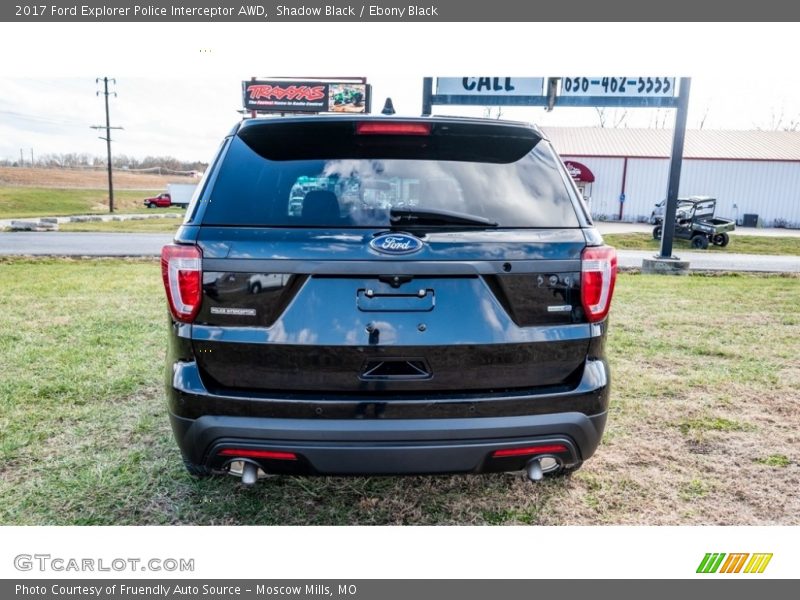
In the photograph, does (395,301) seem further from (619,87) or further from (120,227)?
(120,227)

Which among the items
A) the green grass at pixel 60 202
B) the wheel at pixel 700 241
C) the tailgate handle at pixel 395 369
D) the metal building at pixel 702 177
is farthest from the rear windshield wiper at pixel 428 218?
the green grass at pixel 60 202

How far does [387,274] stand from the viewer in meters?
2.14

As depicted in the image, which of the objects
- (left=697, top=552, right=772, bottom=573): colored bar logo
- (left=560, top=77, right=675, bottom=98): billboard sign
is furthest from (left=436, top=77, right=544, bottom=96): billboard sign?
(left=697, top=552, right=772, bottom=573): colored bar logo

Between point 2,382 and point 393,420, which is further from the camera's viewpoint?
point 2,382

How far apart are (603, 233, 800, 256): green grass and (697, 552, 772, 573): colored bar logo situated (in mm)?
18683

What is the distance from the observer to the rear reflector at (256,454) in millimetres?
2174

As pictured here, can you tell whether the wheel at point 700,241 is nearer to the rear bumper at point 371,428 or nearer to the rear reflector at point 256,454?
the rear bumper at point 371,428

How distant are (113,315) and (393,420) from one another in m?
5.86

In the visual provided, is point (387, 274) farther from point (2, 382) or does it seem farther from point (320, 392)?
point (2, 382)

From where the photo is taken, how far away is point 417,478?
10.7 ft

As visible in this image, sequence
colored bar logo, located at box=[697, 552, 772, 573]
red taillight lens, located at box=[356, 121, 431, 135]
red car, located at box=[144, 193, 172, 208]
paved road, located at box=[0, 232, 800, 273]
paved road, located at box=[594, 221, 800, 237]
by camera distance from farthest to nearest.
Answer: red car, located at box=[144, 193, 172, 208] < paved road, located at box=[594, 221, 800, 237] < paved road, located at box=[0, 232, 800, 273] < colored bar logo, located at box=[697, 552, 772, 573] < red taillight lens, located at box=[356, 121, 431, 135]

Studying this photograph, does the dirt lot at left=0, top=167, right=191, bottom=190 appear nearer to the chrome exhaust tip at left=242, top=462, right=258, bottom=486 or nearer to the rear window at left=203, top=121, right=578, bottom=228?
the rear window at left=203, top=121, right=578, bottom=228

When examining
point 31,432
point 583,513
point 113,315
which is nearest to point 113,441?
point 31,432

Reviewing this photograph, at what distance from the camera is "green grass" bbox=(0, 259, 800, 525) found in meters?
2.88
